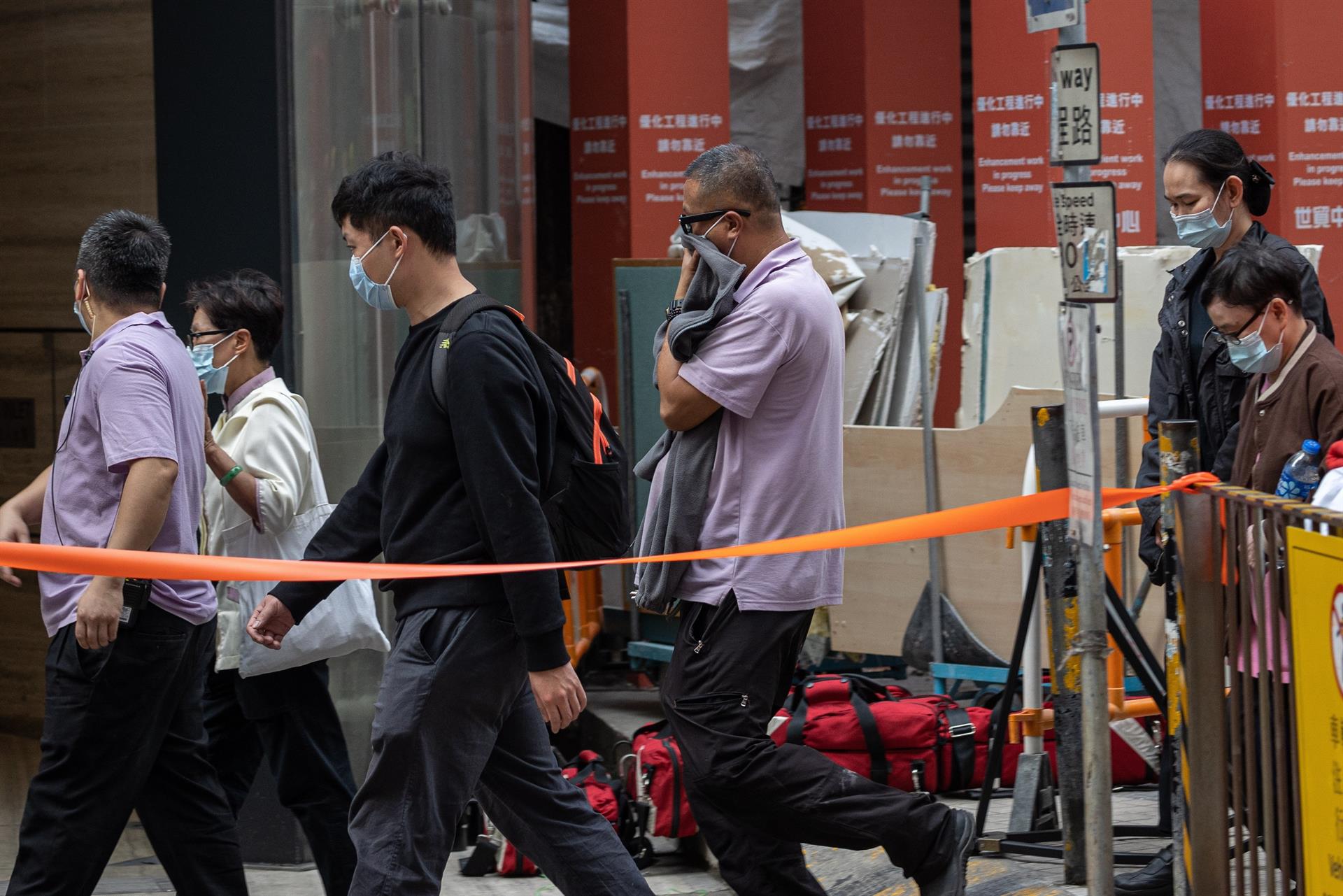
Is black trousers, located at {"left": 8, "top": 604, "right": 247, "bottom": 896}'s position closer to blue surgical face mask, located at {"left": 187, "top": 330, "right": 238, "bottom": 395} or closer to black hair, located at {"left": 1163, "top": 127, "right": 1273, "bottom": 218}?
blue surgical face mask, located at {"left": 187, "top": 330, "right": 238, "bottom": 395}

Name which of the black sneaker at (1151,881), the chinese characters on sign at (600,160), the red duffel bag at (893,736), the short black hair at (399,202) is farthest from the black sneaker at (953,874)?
the chinese characters on sign at (600,160)

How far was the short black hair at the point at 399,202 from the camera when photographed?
3660 mm

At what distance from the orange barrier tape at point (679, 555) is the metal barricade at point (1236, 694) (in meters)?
0.29

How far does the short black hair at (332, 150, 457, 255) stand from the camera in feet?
12.0

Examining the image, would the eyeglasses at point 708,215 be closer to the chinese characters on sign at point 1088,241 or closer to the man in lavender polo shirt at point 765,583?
the man in lavender polo shirt at point 765,583

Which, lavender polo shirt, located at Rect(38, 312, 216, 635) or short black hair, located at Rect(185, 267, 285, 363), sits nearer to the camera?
lavender polo shirt, located at Rect(38, 312, 216, 635)

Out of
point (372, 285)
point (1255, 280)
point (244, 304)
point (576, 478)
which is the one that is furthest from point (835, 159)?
point (576, 478)

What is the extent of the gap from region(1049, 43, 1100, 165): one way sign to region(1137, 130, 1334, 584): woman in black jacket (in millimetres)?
1320

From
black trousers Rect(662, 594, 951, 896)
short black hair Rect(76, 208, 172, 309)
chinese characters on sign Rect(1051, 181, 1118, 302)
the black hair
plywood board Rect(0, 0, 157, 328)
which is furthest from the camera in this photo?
plywood board Rect(0, 0, 157, 328)

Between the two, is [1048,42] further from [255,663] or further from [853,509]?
[255,663]

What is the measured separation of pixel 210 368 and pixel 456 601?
160 centimetres

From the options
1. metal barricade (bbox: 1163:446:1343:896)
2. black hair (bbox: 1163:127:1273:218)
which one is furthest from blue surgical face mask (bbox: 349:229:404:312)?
black hair (bbox: 1163:127:1273:218)

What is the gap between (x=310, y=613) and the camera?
4.64 metres

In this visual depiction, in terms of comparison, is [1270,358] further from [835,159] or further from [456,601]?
[835,159]
